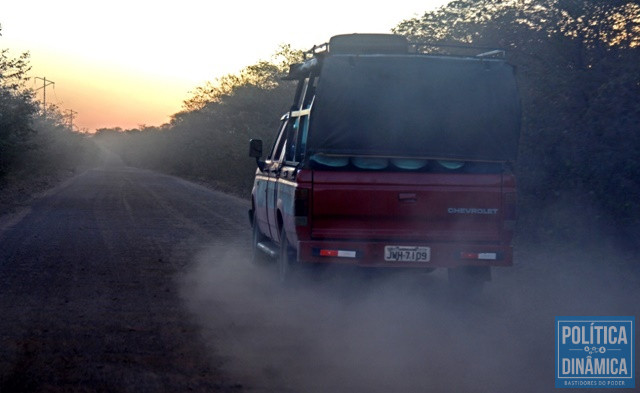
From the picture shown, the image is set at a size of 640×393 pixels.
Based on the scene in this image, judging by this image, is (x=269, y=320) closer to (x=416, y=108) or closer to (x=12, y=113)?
(x=416, y=108)

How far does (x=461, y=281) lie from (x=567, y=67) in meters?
7.07

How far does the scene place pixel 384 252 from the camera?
8727 millimetres

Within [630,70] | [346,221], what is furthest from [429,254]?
[630,70]

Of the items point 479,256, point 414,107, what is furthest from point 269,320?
point 414,107

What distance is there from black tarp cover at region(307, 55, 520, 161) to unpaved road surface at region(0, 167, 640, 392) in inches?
59.7

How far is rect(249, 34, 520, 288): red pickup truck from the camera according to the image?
28.6ft

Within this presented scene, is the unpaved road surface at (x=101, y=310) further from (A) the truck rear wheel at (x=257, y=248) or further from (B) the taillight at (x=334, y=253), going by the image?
(B) the taillight at (x=334, y=253)

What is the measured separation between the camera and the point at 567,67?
15461 mm

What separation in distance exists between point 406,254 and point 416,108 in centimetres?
160

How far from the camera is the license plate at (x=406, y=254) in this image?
8727 millimetres

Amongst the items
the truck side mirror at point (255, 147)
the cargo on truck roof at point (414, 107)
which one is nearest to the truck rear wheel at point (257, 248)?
the truck side mirror at point (255, 147)

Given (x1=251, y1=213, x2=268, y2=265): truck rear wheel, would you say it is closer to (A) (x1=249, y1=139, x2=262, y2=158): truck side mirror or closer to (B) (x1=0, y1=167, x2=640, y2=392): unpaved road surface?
(B) (x1=0, y1=167, x2=640, y2=392): unpaved road surface
